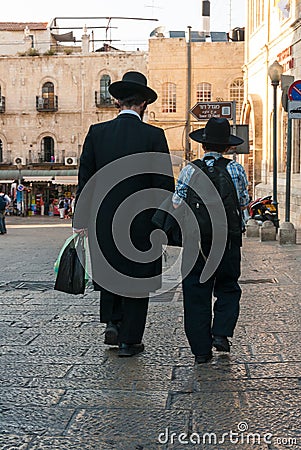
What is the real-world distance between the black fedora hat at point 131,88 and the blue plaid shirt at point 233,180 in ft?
2.36

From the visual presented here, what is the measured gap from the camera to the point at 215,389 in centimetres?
466

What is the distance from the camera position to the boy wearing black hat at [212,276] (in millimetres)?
5281

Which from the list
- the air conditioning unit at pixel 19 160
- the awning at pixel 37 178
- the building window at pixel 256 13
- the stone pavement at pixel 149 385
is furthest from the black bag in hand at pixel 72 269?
the air conditioning unit at pixel 19 160

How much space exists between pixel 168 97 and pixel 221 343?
40.2m

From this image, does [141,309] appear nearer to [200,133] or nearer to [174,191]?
[174,191]

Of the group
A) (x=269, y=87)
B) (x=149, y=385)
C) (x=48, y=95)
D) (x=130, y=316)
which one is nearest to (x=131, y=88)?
(x=130, y=316)

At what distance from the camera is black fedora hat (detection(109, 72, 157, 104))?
569 centimetres

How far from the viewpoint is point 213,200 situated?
17.2ft

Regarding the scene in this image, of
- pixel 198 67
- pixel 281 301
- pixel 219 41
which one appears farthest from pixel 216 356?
pixel 219 41

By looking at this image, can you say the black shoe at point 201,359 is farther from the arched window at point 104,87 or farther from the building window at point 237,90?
the arched window at point 104,87

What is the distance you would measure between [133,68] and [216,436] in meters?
51.4

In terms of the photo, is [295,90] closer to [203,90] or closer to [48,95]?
[203,90]

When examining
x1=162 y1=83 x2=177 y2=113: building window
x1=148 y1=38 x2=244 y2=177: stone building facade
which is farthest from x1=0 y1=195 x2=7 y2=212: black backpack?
x1=162 y1=83 x2=177 y2=113: building window

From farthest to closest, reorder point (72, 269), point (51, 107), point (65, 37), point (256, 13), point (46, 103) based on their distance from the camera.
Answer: point (65, 37)
point (46, 103)
point (51, 107)
point (256, 13)
point (72, 269)
